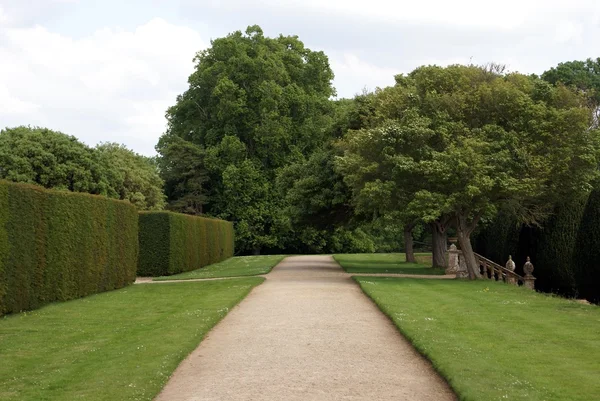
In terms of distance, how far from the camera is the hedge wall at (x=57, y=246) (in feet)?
53.0

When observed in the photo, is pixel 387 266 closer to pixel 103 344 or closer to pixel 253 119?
pixel 253 119

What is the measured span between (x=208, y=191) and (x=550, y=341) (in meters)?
52.5

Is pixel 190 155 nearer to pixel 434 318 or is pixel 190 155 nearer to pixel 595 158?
pixel 595 158

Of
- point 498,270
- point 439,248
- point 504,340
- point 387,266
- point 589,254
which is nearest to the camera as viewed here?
point 504,340

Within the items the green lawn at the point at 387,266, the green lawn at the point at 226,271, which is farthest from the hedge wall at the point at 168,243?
the green lawn at the point at 387,266

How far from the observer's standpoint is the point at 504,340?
38.2 feet

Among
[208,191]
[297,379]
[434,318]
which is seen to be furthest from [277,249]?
[297,379]

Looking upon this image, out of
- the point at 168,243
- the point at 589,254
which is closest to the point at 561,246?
the point at 589,254

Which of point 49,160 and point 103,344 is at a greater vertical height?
point 49,160

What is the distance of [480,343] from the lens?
11258 mm

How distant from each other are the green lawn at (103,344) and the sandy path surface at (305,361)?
0.35 meters

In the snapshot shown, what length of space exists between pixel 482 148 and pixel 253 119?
1436 inches

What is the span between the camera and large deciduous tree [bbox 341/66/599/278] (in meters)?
24.5

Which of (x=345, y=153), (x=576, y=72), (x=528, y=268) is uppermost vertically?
(x=576, y=72)
